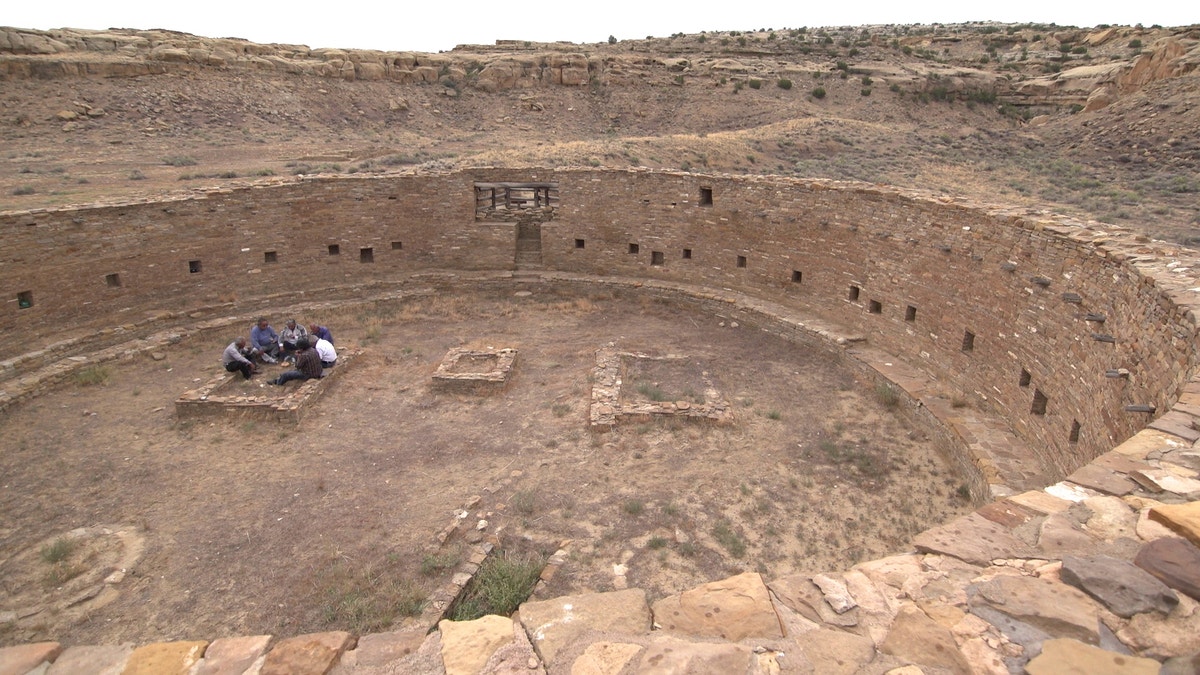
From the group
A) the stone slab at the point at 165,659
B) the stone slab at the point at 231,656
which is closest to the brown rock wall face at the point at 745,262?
the stone slab at the point at 231,656

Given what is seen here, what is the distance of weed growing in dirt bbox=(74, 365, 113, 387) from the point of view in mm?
11461

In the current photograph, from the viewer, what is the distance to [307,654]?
399 cm

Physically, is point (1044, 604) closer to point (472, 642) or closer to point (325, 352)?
point (472, 642)

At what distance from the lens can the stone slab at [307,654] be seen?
3887 millimetres

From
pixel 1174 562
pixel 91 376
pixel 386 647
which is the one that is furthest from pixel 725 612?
pixel 91 376

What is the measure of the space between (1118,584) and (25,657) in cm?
604

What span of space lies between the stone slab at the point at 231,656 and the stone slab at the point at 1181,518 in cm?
505

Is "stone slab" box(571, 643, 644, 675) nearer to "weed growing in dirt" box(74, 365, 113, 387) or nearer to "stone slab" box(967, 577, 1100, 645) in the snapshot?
"stone slab" box(967, 577, 1100, 645)

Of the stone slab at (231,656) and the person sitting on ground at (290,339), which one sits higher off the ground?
the stone slab at (231,656)

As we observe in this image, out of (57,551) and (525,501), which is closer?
(57,551)

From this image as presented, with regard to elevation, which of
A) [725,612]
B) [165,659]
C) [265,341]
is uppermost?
[725,612]

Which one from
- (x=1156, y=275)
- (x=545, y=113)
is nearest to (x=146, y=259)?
(x=1156, y=275)

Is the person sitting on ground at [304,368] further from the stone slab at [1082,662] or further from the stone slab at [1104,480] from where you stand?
the stone slab at [1082,662]

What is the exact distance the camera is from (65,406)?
10805 mm
